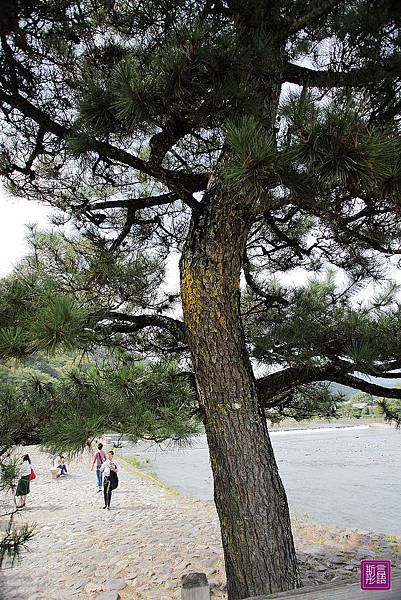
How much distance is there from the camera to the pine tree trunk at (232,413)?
1406 millimetres

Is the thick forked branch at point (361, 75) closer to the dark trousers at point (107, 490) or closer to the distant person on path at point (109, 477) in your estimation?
the distant person on path at point (109, 477)

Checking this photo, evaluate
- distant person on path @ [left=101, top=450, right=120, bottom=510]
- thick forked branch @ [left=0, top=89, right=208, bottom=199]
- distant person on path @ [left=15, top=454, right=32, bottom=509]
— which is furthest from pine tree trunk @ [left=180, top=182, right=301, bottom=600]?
distant person on path @ [left=101, top=450, right=120, bottom=510]

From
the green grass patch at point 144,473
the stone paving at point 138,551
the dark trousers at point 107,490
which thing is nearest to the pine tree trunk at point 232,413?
the stone paving at point 138,551

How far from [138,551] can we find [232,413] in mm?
2844

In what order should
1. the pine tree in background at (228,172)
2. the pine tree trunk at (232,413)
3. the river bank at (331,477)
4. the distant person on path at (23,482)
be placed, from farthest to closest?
the river bank at (331,477)
the distant person on path at (23,482)
the pine tree trunk at (232,413)
the pine tree in background at (228,172)

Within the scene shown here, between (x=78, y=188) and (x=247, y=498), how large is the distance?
1.46m

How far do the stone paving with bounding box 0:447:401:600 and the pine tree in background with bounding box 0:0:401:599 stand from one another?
1.17 metres

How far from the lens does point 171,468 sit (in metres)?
8.75

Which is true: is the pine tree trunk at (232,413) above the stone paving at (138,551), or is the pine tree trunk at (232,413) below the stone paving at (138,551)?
above

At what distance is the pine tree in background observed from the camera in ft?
3.29

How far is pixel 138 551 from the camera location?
147 inches

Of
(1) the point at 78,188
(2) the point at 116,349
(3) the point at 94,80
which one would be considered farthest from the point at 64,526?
(3) the point at 94,80

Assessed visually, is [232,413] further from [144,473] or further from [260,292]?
[144,473]

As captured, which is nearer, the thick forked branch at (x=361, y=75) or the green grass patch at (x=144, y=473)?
the thick forked branch at (x=361, y=75)
